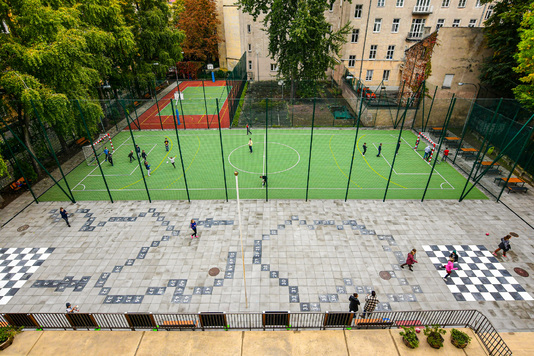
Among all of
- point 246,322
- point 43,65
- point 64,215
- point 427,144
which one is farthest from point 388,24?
point 64,215

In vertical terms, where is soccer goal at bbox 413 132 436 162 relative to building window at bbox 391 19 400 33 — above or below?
below

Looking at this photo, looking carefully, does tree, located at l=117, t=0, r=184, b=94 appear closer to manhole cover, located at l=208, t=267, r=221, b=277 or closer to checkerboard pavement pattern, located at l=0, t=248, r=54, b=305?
checkerboard pavement pattern, located at l=0, t=248, r=54, b=305

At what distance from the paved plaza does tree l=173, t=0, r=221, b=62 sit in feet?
129

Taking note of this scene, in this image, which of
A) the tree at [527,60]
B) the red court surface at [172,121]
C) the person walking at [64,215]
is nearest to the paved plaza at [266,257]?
the person walking at [64,215]

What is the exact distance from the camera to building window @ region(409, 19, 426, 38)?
35.5 m

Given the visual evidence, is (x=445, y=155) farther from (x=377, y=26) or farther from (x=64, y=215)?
(x=64, y=215)

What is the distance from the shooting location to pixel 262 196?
18.2m

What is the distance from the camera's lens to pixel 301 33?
2662cm

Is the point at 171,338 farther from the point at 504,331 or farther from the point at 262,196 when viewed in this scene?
the point at 504,331

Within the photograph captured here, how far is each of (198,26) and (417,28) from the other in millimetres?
33291

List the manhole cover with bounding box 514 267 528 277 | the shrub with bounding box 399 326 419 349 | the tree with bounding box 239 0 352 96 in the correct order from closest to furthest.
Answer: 1. the shrub with bounding box 399 326 419 349
2. the manhole cover with bounding box 514 267 528 277
3. the tree with bounding box 239 0 352 96

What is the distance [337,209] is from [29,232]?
17.4 m

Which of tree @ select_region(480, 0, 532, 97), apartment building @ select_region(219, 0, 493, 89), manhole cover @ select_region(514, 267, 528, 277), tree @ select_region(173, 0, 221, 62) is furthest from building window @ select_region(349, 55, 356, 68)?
manhole cover @ select_region(514, 267, 528, 277)

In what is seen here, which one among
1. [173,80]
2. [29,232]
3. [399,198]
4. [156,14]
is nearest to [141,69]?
[156,14]
